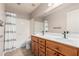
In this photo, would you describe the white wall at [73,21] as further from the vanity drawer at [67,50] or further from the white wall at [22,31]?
the white wall at [22,31]

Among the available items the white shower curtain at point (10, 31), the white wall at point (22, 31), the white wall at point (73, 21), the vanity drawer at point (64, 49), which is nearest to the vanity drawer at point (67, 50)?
the vanity drawer at point (64, 49)

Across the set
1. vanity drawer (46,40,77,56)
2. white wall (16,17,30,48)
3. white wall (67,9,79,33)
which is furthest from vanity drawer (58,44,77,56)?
white wall (16,17,30,48)

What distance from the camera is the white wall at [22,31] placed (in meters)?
4.48

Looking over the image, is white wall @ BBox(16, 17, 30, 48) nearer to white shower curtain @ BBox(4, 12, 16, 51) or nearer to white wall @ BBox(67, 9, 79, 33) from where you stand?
white shower curtain @ BBox(4, 12, 16, 51)

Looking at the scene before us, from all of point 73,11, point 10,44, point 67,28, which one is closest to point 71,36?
point 67,28

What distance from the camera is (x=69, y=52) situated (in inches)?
55.5

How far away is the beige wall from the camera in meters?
2.32

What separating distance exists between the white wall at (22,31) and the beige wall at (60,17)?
5.48 feet

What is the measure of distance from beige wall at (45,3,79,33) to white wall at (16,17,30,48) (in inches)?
65.8

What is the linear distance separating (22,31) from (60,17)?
8.24ft

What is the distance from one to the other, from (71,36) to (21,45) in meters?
2.97

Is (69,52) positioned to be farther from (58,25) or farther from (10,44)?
(10,44)

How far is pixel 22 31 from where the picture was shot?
4.72 metres

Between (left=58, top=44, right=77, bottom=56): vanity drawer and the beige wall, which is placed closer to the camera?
(left=58, top=44, right=77, bottom=56): vanity drawer
